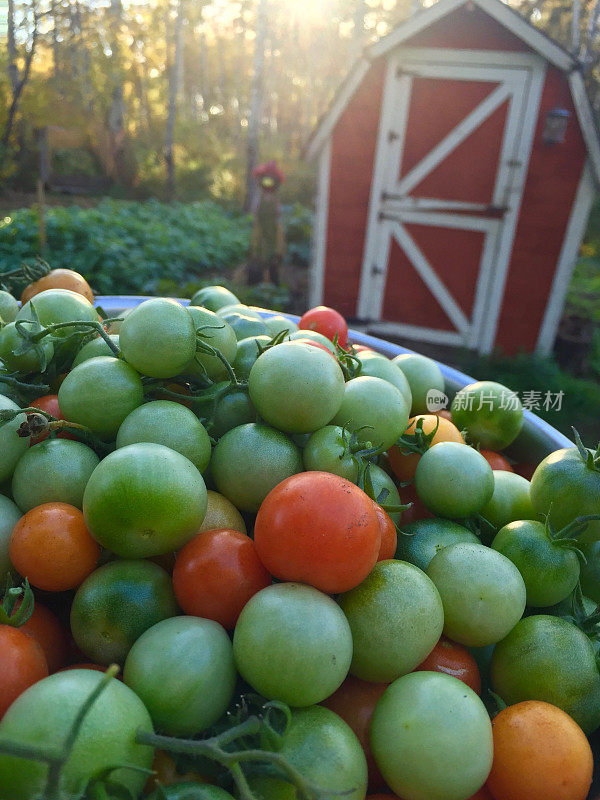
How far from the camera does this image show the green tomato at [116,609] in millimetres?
1151

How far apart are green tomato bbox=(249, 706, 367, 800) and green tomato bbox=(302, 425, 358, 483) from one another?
1.75 ft

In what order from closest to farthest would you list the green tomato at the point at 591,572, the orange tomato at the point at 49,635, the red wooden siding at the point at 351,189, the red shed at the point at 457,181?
the orange tomato at the point at 49,635 → the green tomato at the point at 591,572 → the red shed at the point at 457,181 → the red wooden siding at the point at 351,189

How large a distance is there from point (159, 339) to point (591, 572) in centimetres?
133

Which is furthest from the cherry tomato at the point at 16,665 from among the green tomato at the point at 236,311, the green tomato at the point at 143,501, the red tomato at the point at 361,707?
the green tomato at the point at 236,311

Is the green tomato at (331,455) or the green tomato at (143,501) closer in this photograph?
the green tomato at (143,501)

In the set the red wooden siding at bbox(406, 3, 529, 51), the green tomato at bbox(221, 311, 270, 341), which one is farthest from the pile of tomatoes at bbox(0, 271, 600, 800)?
the red wooden siding at bbox(406, 3, 529, 51)

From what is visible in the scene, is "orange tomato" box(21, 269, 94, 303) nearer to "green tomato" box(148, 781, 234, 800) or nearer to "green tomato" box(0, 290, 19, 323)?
"green tomato" box(0, 290, 19, 323)

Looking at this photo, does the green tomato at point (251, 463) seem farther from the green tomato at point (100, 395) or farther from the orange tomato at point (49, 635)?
the orange tomato at point (49, 635)

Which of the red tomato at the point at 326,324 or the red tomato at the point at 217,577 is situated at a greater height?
the red tomato at the point at 326,324

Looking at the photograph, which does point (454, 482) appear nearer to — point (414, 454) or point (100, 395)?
point (414, 454)

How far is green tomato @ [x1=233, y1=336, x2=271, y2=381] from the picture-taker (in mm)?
1731

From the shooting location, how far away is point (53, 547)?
1.17 meters

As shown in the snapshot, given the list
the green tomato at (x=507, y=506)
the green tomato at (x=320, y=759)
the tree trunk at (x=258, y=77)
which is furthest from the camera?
the tree trunk at (x=258, y=77)

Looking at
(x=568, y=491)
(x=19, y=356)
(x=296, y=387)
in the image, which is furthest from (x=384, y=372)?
(x=19, y=356)
